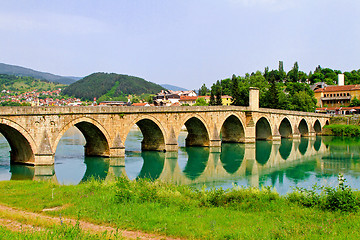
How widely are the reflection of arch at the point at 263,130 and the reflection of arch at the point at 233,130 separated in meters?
5.56

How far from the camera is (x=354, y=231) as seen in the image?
9.19 m

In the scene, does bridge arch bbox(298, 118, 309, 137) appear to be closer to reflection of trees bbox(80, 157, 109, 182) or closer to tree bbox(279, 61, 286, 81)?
reflection of trees bbox(80, 157, 109, 182)

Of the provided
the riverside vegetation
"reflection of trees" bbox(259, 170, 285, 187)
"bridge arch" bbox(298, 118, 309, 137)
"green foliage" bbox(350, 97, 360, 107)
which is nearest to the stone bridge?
"bridge arch" bbox(298, 118, 309, 137)

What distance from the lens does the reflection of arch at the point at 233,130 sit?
149 ft

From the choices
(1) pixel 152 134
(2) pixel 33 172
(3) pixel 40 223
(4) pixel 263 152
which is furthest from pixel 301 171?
(3) pixel 40 223

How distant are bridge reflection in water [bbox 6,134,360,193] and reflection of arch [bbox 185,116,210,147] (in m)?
1.36

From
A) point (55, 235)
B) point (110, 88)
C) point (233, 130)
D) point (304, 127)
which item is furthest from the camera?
point (110, 88)

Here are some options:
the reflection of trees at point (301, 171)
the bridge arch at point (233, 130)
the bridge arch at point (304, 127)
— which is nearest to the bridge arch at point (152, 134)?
the reflection of trees at point (301, 171)

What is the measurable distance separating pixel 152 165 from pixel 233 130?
2020 cm

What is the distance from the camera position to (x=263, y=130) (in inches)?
2048

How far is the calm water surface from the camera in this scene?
23.1 metres

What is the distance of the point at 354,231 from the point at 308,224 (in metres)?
1.20

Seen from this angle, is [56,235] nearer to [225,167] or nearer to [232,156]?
[225,167]

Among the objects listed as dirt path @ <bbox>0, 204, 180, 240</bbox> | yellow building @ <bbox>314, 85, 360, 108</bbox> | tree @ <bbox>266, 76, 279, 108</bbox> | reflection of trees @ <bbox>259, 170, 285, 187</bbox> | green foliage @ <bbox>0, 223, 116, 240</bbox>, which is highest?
yellow building @ <bbox>314, 85, 360, 108</bbox>
